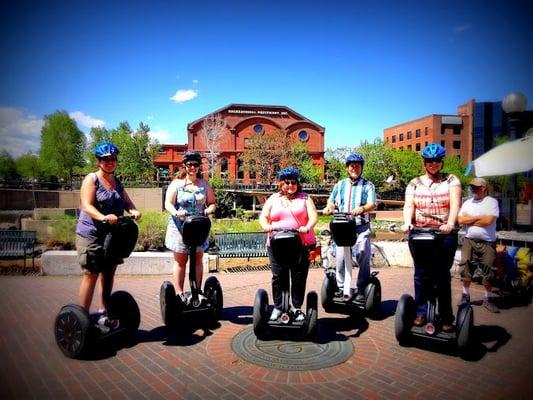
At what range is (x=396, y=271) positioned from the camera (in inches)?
307

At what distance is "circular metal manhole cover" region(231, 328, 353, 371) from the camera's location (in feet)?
11.4

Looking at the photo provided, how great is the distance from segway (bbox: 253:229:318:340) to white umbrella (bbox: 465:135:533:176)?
4518 millimetres

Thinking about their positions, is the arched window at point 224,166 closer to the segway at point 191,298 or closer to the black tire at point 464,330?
the segway at point 191,298

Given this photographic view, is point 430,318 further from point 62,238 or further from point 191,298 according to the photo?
point 62,238

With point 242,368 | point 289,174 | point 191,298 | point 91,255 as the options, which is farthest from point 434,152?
point 91,255

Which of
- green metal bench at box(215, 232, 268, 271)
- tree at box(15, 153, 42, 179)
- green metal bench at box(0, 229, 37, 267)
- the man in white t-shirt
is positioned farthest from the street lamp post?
tree at box(15, 153, 42, 179)

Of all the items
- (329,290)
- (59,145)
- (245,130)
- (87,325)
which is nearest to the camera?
(87,325)

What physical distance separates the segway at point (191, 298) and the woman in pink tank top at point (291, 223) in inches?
30.8

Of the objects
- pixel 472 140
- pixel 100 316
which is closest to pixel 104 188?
pixel 100 316

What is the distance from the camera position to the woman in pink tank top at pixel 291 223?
385 centimetres

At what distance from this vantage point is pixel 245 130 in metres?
51.4

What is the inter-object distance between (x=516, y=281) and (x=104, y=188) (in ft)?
20.3

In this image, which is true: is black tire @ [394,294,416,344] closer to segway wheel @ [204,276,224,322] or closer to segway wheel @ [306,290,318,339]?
segway wheel @ [306,290,318,339]

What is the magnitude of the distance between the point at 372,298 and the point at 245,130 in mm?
48518
